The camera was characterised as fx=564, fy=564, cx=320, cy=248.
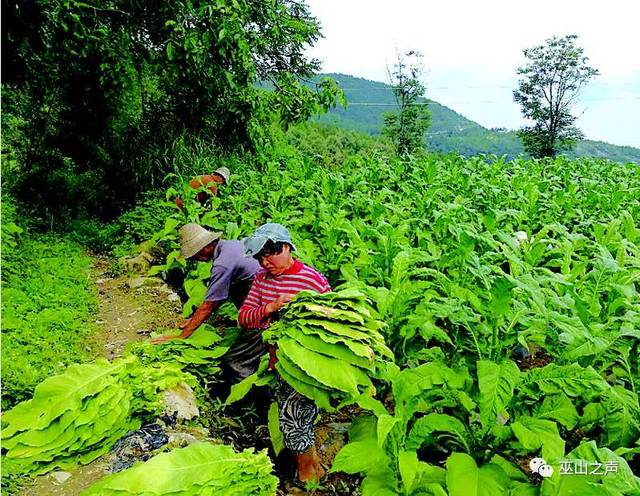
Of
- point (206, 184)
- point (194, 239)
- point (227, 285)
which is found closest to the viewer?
point (227, 285)

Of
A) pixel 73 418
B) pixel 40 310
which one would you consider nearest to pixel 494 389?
pixel 73 418

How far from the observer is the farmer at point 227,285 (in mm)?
3510

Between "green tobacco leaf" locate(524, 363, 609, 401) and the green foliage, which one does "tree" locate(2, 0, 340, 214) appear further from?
"green tobacco leaf" locate(524, 363, 609, 401)

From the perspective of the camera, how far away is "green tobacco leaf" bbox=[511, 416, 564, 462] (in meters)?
2.15

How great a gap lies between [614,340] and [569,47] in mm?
34012

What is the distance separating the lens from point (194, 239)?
3.73 meters

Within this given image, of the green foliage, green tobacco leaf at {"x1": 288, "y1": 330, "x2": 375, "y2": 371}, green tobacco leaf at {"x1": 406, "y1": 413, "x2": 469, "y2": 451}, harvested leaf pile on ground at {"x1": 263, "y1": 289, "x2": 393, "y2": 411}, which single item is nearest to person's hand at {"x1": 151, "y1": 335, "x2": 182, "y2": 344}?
the green foliage

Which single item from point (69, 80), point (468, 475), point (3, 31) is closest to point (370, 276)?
point (468, 475)

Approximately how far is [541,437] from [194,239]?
2416 mm

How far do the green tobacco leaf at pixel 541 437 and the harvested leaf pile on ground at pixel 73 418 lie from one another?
166cm

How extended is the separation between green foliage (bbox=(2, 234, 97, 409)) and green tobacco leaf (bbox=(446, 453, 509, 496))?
2.37 meters

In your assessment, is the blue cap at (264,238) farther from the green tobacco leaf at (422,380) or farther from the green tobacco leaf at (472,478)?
the green tobacco leaf at (472,478)

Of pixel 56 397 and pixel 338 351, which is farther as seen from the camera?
pixel 56 397

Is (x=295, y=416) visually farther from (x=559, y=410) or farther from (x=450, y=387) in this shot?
(x=559, y=410)
